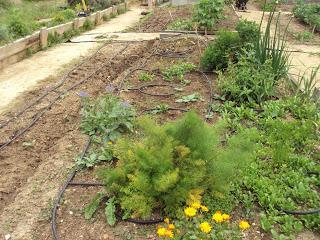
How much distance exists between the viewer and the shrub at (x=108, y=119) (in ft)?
13.1

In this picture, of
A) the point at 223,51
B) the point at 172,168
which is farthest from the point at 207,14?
the point at 172,168

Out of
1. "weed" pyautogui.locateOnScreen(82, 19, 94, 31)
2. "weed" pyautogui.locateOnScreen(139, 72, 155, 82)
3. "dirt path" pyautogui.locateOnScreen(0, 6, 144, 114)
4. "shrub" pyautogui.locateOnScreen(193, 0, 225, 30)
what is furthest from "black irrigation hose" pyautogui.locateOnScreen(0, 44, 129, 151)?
"weed" pyautogui.locateOnScreen(82, 19, 94, 31)

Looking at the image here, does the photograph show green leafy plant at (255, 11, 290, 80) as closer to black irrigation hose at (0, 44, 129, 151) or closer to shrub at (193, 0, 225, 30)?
black irrigation hose at (0, 44, 129, 151)

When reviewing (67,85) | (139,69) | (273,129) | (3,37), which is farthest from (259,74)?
(3,37)

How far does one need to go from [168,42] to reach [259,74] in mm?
Answer: 3303

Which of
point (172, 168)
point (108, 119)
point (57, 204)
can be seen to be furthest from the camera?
point (108, 119)

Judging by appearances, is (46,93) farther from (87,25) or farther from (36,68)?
(87,25)

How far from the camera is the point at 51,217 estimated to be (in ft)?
9.48

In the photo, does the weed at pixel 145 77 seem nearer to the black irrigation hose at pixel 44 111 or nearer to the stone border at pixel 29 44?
the black irrigation hose at pixel 44 111

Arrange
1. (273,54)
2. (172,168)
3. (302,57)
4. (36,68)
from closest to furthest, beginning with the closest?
1. (172,168)
2. (273,54)
3. (36,68)
4. (302,57)

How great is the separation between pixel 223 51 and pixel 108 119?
240 centimetres

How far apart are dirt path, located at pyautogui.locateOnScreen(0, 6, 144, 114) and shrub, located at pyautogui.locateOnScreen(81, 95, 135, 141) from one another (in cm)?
149

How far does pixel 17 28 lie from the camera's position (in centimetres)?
755

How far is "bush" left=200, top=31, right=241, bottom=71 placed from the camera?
554 centimetres
